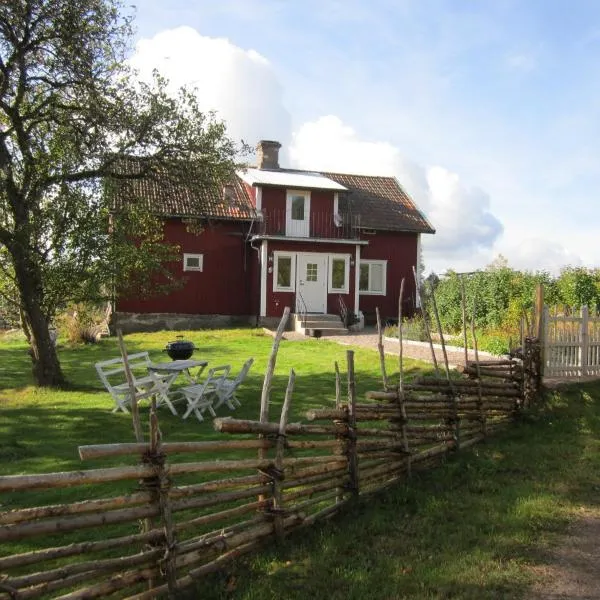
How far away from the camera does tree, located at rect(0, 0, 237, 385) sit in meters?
10.7

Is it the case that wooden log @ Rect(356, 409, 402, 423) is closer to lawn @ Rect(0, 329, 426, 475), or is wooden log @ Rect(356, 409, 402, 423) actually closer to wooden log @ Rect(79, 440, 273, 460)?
wooden log @ Rect(79, 440, 273, 460)

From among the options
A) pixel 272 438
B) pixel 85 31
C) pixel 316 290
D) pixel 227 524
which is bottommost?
pixel 227 524

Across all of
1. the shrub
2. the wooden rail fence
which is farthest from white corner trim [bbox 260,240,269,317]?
the wooden rail fence

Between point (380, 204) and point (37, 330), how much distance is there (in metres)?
17.1

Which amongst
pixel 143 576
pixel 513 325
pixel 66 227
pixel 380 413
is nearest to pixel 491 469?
pixel 380 413

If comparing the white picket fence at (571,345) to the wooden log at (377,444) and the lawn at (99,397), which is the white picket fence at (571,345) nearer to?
the lawn at (99,397)

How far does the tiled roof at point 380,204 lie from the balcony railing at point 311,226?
0.99 meters

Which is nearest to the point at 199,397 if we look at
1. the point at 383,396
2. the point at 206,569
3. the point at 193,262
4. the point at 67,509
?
the point at 383,396

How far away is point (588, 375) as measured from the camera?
1061cm

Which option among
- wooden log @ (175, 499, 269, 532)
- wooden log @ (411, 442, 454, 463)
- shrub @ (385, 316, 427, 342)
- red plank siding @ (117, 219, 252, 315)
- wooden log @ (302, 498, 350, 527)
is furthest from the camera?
red plank siding @ (117, 219, 252, 315)

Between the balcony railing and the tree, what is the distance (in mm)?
10494

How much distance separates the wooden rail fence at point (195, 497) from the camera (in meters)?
3.39

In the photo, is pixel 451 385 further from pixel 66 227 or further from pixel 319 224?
pixel 319 224

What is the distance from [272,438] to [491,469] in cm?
299
